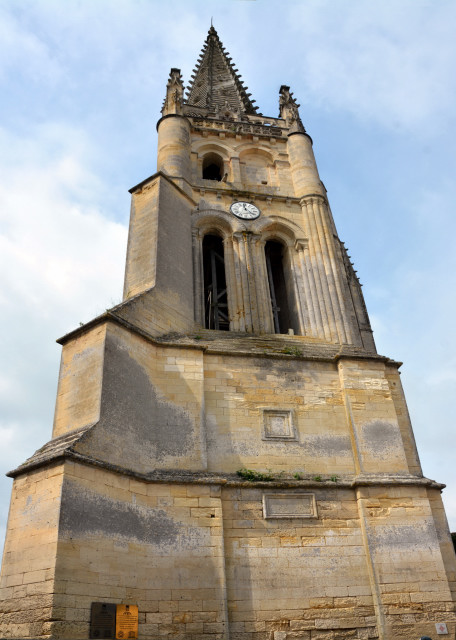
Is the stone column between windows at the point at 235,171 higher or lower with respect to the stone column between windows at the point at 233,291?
higher

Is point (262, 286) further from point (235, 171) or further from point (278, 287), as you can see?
point (235, 171)

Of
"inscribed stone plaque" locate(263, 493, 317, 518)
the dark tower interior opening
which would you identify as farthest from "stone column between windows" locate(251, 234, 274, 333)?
"inscribed stone plaque" locate(263, 493, 317, 518)

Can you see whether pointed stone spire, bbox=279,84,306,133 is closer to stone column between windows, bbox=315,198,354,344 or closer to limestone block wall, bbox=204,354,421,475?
stone column between windows, bbox=315,198,354,344

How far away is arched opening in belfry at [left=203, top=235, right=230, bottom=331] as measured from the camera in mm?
13586

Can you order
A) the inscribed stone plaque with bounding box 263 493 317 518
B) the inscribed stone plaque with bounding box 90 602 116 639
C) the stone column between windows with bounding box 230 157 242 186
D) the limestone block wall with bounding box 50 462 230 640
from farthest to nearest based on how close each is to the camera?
1. the stone column between windows with bounding box 230 157 242 186
2. the inscribed stone plaque with bounding box 263 493 317 518
3. the limestone block wall with bounding box 50 462 230 640
4. the inscribed stone plaque with bounding box 90 602 116 639

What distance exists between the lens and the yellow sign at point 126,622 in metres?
6.86

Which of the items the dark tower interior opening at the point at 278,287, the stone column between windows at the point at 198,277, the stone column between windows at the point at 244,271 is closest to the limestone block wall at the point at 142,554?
the stone column between windows at the point at 198,277

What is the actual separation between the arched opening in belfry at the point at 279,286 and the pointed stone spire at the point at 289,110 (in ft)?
14.3

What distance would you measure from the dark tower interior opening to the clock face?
A: 85cm

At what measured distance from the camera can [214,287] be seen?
14.0 meters

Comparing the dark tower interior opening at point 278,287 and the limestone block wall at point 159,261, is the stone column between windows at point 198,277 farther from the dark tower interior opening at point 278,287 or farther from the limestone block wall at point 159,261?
the dark tower interior opening at point 278,287

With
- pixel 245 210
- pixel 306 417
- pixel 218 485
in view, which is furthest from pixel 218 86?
pixel 218 485

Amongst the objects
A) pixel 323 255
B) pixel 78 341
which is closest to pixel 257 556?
pixel 78 341

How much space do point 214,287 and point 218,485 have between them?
6363 millimetres
